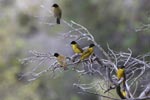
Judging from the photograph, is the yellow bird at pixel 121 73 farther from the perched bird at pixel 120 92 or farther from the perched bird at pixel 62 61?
the perched bird at pixel 62 61

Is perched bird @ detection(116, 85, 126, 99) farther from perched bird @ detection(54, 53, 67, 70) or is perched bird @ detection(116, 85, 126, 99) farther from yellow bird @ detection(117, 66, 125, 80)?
perched bird @ detection(54, 53, 67, 70)

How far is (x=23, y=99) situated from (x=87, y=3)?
2.70 metres

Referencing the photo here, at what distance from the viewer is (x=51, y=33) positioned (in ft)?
41.8

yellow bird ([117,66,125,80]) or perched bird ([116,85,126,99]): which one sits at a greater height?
yellow bird ([117,66,125,80])

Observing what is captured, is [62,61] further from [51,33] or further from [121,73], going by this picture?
[51,33]

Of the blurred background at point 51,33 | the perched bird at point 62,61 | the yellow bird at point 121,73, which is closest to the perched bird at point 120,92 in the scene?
the yellow bird at point 121,73

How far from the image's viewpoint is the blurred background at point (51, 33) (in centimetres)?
1230

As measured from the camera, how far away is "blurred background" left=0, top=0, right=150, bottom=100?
12305 millimetres

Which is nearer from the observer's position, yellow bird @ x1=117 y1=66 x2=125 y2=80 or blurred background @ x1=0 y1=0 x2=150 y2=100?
yellow bird @ x1=117 y1=66 x2=125 y2=80

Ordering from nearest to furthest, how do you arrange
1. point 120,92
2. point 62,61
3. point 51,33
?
point 62,61, point 120,92, point 51,33

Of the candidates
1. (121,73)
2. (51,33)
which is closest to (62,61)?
(121,73)

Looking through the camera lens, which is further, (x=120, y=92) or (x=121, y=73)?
(x=120, y=92)

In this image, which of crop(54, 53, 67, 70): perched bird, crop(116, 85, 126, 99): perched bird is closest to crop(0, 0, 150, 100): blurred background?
crop(116, 85, 126, 99): perched bird

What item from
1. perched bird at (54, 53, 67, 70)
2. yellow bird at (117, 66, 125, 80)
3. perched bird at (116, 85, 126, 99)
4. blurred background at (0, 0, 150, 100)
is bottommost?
perched bird at (116, 85, 126, 99)
